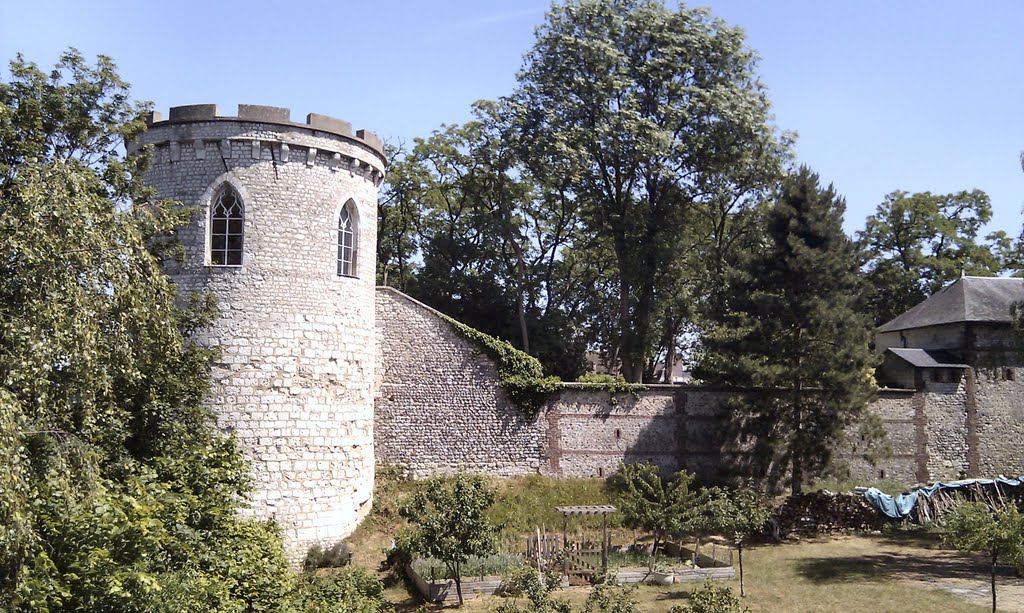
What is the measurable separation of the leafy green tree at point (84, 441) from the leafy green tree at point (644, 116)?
59.7ft

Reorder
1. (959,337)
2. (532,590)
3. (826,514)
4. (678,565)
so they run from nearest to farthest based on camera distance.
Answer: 1. (532,590)
2. (678,565)
3. (826,514)
4. (959,337)

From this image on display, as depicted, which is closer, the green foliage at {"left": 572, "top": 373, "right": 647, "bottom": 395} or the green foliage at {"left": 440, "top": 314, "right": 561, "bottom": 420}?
the green foliage at {"left": 440, "top": 314, "right": 561, "bottom": 420}

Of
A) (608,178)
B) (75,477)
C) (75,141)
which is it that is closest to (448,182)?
(608,178)

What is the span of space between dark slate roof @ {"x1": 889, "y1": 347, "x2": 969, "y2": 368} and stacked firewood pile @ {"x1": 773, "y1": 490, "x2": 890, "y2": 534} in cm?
601

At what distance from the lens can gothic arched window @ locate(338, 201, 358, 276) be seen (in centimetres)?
1955

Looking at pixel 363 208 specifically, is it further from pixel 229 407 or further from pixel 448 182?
pixel 448 182

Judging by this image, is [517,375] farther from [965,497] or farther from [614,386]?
[965,497]

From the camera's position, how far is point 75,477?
895 centimetres

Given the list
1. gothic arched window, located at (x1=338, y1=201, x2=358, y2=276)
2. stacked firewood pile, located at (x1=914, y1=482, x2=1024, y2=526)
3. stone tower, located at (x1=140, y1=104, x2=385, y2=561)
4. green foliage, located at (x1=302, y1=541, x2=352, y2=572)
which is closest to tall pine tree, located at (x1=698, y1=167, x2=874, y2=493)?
stacked firewood pile, located at (x1=914, y1=482, x2=1024, y2=526)

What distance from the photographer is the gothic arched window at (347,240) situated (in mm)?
19547

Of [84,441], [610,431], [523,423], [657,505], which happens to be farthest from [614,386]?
[84,441]

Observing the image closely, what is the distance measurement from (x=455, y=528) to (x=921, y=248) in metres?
31.9

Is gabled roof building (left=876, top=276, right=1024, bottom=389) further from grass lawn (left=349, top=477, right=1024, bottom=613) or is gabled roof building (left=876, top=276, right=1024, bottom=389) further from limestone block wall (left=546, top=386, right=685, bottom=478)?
limestone block wall (left=546, top=386, right=685, bottom=478)

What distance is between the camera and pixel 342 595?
13.4 meters
